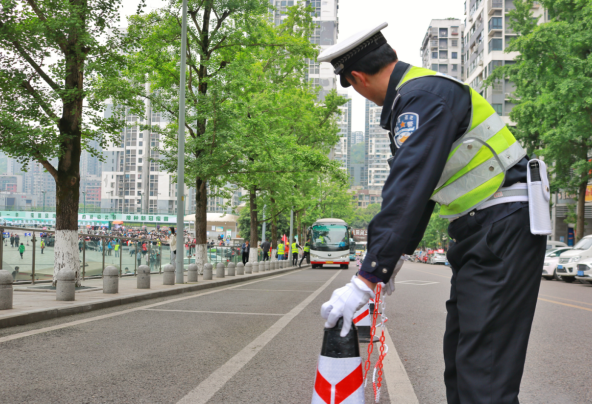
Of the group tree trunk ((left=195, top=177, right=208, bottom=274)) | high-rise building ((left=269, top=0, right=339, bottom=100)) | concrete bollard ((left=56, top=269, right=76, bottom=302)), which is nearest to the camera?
concrete bollard ((left=56, top=269, right=76, bottom=302))

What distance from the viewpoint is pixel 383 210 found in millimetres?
1802

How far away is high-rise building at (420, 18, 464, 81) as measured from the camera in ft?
339

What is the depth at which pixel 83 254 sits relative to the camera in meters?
14.5

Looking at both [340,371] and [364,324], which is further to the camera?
[364,324]

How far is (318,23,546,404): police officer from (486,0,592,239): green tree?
23.0m

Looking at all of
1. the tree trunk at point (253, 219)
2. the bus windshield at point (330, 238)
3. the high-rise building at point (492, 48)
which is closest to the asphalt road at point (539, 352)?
the tree trunk at point (253, 219)

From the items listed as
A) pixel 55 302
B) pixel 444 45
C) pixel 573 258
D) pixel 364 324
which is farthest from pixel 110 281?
pixel 444 45

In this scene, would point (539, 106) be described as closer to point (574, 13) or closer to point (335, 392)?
point (574, 13)

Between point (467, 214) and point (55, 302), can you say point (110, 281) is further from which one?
point (467, 214)

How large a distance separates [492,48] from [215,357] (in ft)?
192

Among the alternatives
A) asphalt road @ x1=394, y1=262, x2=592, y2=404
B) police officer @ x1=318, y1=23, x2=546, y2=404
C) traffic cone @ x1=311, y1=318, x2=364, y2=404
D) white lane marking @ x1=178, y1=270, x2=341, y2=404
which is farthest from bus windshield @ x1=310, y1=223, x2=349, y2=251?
traffic cone @ x1=311, y1=318, x2=364, y2=404

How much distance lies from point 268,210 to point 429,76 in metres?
34.6

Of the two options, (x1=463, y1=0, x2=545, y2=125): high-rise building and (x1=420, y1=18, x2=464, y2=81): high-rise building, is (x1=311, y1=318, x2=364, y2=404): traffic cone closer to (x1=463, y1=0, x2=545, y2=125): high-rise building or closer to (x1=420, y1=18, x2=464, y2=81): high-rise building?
(x1=463, y1=0, x2=545, y2=125): high-rise building

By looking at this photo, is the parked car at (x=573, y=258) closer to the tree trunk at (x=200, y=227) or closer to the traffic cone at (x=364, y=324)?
the tree trunk at (x=200, y=227)
